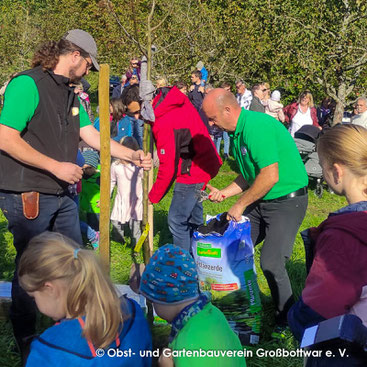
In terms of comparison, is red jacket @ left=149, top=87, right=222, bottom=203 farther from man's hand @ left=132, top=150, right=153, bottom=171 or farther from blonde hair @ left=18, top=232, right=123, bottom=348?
blonde hair @ left=18, top=232, right=123, bottom=348

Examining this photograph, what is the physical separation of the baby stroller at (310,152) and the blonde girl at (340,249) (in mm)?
7035

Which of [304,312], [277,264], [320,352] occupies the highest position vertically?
[304,312]

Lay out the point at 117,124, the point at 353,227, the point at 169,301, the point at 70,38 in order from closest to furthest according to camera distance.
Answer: the point at 353,227 < the point at 169,301 < the point at 70,38 < the point at 117,124

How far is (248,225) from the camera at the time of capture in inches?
159

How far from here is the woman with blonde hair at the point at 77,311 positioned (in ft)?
6.78

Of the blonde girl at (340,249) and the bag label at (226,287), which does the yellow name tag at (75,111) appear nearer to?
the bag label at (226,287)

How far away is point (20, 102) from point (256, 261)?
10.8 feet

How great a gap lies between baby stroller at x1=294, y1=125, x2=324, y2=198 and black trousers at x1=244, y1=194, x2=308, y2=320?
535cm

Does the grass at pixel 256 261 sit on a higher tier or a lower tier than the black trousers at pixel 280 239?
lower

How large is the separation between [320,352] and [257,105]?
9.31 metres

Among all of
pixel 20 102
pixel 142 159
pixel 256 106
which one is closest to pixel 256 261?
pixel 142 159

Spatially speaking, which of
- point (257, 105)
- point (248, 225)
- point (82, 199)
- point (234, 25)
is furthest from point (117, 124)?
point (234, 25)

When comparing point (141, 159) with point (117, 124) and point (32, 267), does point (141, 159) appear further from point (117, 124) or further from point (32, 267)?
point (117, 124)

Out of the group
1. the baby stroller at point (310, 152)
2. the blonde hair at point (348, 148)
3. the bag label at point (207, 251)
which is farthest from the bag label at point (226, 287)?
the baby stroller at point (310, 152)
